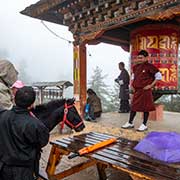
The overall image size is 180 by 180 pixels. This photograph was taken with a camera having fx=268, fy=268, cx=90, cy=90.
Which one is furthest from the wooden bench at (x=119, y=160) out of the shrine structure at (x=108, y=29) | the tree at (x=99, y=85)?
the tree at (x=99, y=85)

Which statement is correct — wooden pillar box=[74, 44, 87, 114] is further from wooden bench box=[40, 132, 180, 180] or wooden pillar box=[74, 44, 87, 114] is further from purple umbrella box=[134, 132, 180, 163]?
purple umbrella box=[134, 132, 180, 163]

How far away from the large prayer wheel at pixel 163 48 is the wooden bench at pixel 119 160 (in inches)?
153

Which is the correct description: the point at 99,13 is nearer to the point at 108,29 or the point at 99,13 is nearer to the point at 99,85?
the point at 108,29

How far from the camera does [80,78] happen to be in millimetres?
7504

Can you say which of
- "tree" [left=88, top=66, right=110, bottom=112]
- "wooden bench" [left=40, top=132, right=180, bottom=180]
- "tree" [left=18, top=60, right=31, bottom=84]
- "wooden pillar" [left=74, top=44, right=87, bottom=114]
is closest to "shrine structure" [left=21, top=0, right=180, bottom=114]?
"wooden pillar" [left=74, top=44, right=87, bottom=114]

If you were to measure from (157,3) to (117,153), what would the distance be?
3.42 m

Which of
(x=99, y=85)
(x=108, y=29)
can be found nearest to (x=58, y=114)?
(x=108, y=29)

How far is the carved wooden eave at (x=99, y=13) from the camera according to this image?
5.27 m

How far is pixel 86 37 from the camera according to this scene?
6996 millimetres

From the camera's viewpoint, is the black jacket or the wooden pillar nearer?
the black jacket

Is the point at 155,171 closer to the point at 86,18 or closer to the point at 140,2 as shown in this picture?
the point at 140,2

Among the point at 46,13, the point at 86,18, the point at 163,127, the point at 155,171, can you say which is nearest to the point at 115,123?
the point at 163,127

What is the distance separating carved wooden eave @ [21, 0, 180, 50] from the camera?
17.3ft

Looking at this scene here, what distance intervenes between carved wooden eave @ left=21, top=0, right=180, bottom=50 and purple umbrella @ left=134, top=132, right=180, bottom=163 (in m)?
2.79
